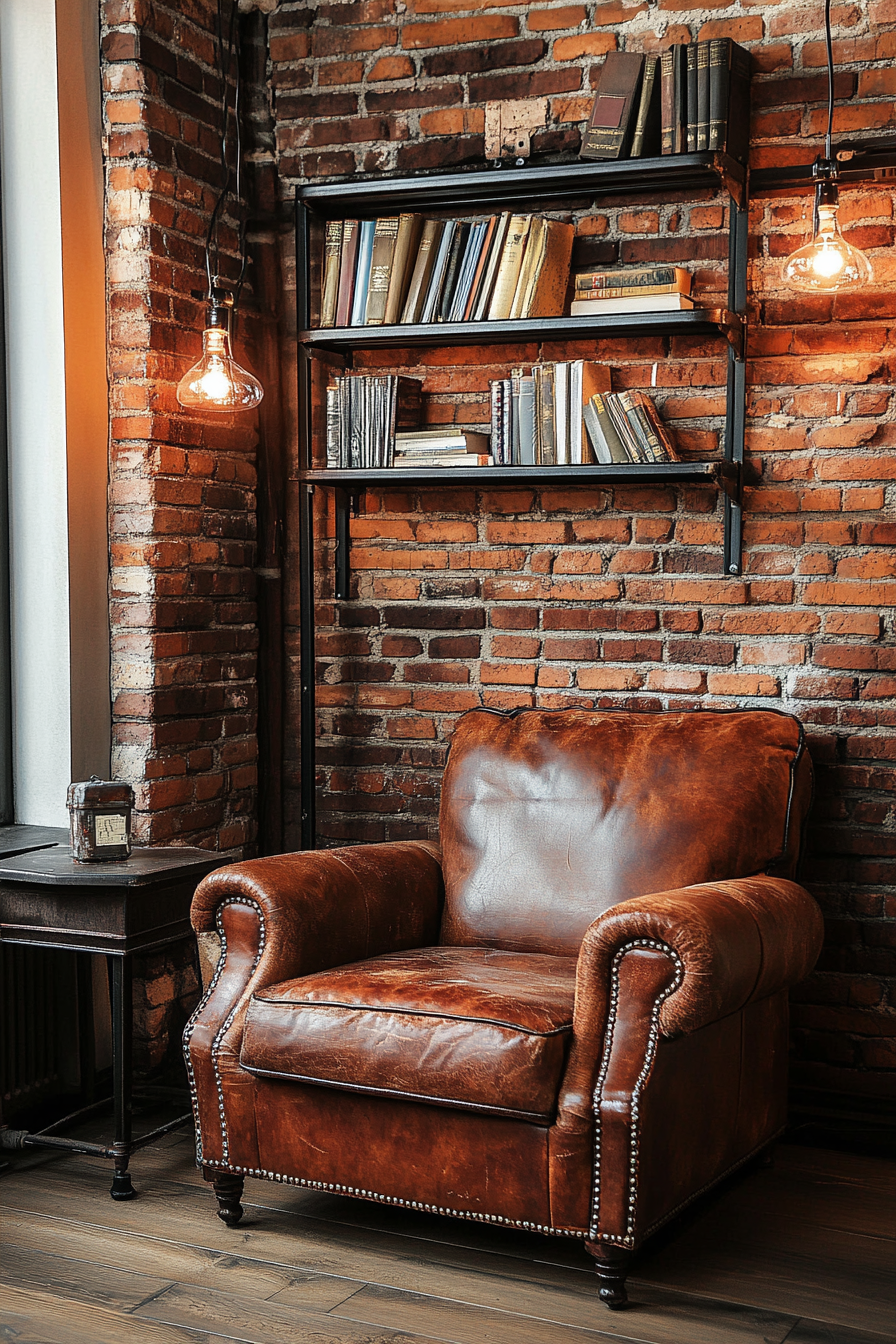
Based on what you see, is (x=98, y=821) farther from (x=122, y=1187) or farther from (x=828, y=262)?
Answer: (x=828, y=262)

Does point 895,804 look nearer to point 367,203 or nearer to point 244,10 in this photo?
point 367,203

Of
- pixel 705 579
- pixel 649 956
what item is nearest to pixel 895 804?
pixel 705 579

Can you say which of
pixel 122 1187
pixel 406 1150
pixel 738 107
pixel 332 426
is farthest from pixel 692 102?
pixel 122 1187

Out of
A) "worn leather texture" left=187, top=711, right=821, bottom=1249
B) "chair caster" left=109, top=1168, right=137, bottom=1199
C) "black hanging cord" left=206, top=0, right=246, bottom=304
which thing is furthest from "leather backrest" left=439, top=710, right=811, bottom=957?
"black hanging cord" left=206, top=0, right=246, bottom=304

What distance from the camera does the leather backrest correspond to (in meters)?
2.84

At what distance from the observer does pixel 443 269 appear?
3.32 meters

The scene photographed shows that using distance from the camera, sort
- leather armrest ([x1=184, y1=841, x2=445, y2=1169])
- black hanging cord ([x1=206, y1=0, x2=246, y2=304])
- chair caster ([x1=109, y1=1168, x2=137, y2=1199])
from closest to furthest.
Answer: leather armrest ([x1=184, y1=841, x2=445, y2=1169]) < chair caster ([x1=109, y1=1168, x2=137, y2=1199]) < black hanging cord ([x1=206, y1=0, x2=246, y2=304])

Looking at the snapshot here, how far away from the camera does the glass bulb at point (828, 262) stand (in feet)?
9.33

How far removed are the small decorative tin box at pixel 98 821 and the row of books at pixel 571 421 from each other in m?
1.16

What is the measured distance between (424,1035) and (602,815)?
2.47 feet

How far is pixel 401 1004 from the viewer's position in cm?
241

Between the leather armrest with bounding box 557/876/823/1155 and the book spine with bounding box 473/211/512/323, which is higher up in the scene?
the book spine with bounding box 473/211/512/323

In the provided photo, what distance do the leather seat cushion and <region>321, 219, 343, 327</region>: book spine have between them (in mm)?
1623

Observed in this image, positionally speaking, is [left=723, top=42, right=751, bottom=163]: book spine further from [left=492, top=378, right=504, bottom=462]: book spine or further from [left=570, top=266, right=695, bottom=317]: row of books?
[left=492, top=378, right=504, bottom=462]: book spine
